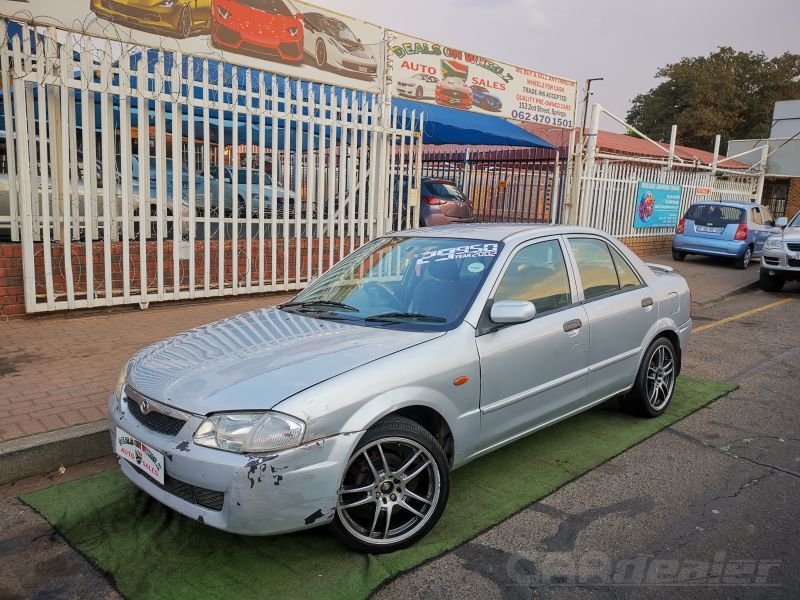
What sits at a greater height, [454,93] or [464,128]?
[454,93]

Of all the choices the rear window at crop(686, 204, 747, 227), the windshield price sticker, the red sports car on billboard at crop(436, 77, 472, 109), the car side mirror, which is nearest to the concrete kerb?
the windshield price sticker

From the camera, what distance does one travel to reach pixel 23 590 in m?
2.75

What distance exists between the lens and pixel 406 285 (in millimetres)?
3947

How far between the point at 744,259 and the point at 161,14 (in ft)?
44.2

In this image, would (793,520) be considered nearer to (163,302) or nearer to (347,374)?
(347,374)

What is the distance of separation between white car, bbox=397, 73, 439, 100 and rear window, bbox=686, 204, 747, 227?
7.25 m

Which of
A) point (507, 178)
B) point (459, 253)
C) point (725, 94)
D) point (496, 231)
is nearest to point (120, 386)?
point (459, 253)

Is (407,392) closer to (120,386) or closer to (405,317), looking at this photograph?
(405,317)

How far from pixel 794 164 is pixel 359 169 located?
24.4 metres

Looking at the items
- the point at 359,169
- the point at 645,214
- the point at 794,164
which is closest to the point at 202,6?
the point at 359,169

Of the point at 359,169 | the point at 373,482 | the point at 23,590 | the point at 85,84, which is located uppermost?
the point at 85,84

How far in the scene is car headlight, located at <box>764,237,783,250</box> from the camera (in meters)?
11.9

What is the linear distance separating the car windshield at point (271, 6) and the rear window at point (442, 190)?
4655 millimetres

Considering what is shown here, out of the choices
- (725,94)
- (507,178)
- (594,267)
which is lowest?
(594,267)
